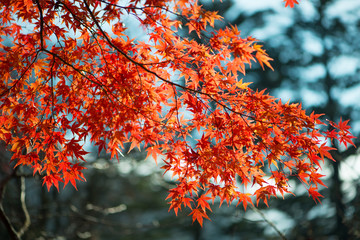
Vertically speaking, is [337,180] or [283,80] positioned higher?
[283,80]

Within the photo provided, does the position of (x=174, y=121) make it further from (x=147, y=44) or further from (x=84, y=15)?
(x=84, y=15)

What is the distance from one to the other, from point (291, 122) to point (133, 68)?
4.11 ft

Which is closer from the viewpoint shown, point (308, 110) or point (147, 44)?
point (147, 44)

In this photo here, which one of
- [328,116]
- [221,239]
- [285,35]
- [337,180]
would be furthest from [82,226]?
[285,35]

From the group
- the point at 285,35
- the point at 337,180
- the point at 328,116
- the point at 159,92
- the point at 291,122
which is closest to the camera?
the point at 291,122

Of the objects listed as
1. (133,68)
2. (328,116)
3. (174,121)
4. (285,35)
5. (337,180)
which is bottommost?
(174,121)

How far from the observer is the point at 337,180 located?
20.4 ft

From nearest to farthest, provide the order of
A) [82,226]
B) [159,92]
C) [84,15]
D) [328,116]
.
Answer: [84,15] < [159,92] < [328,116] < [82,226]

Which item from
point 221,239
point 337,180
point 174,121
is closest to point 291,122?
point 174,121

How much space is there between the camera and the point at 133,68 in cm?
238

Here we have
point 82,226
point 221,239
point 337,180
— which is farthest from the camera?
point 221,239

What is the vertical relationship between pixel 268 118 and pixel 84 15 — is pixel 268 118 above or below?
below

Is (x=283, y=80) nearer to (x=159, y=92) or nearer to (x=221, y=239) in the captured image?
(x=221, y=239)

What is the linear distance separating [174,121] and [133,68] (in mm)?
545
